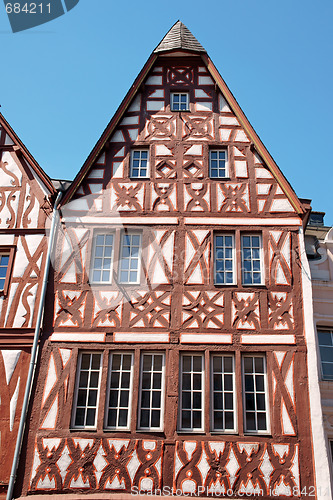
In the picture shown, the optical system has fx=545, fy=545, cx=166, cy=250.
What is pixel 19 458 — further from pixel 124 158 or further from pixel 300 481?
pixel 124 158

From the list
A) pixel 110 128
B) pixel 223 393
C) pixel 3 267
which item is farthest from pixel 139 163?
pixel 223 393

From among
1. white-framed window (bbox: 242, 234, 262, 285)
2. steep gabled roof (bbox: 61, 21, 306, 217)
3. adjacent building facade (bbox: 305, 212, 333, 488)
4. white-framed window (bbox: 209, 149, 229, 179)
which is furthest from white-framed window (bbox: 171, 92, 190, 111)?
adjacent building facade (bbox: 305, 212, 333, 488)

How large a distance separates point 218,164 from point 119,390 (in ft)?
20.1

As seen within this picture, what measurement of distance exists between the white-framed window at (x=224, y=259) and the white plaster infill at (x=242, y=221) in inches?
12.3

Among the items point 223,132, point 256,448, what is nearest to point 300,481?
point 256,448

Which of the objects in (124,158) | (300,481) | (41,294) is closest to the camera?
(300,481)

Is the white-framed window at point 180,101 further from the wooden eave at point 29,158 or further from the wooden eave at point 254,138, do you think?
the wooden eave at point 29,158

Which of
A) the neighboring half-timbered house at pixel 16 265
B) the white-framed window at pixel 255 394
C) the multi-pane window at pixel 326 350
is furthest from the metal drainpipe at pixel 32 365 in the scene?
the multi-pane window at pixel 326 350

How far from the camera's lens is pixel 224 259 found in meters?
12.6

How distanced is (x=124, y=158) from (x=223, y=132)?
2.65 m

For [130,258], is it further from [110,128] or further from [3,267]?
[110,128]

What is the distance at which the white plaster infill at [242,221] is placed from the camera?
42.3 feet

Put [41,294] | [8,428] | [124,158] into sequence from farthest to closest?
[124,158] < [41,294] < [8,428]

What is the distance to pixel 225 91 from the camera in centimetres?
1444
